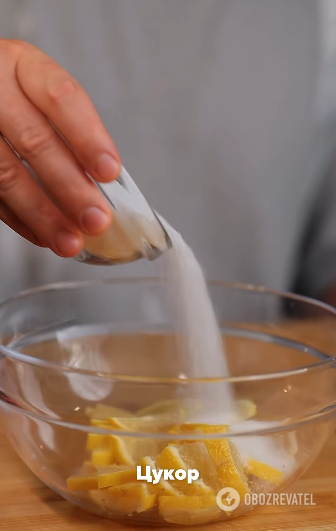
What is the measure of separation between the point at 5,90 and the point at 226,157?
1073mm

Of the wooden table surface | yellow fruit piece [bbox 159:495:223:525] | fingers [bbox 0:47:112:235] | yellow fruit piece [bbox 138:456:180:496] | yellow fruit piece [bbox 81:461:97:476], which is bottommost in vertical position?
the wooden table surface

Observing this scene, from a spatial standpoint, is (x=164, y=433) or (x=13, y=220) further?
(x=13, y=220)

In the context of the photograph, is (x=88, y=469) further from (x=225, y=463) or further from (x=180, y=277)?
(x=180, y=277)

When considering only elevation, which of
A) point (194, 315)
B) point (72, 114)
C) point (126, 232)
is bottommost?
point (194, 315)

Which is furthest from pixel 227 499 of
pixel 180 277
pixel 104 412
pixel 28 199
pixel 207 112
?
pixel 207 112

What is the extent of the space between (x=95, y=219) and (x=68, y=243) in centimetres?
6

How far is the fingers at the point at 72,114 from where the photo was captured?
0.55m

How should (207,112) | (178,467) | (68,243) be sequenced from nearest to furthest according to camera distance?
1. (178,467)
2. (68,243)
3. (207,112)

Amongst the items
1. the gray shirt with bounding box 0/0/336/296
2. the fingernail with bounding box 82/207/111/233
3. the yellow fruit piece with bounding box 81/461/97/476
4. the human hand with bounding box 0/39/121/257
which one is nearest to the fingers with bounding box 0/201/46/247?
the human hand with bounding box 0/39/121/257

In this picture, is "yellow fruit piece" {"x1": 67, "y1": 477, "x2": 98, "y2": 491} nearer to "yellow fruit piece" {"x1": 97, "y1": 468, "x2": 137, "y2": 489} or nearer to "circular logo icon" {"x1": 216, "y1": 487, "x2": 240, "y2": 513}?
"yellow fruit piece" {"x1": 97, "y1": 468, "x2": 137, "y2": 489}

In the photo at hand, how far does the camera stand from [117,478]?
51 centimetres

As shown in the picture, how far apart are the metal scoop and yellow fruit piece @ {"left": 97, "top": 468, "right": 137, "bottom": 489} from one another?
222 millimetres

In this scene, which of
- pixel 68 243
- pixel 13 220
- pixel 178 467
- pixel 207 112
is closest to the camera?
pixel 178 467

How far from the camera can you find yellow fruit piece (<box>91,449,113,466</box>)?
0.53m
